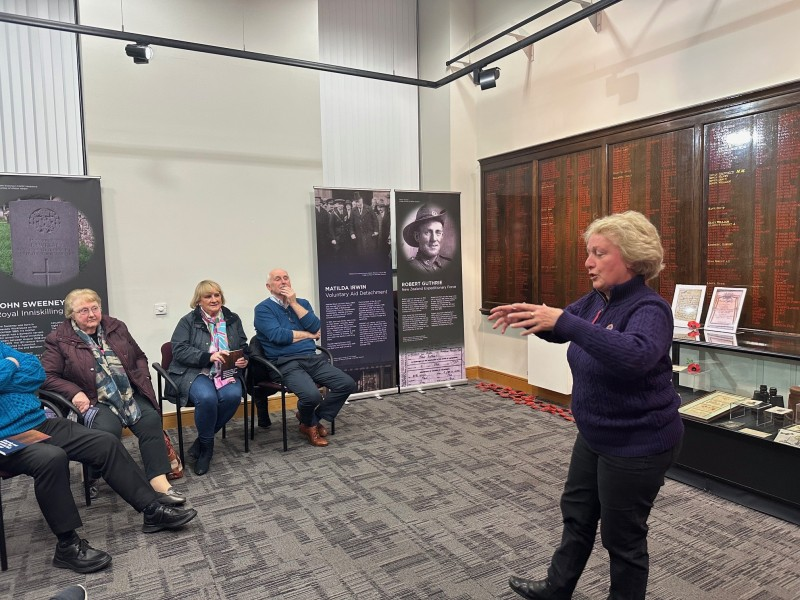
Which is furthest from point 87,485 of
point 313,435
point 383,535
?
point 383,535

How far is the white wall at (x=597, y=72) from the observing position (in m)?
3.30

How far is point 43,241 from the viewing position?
3.90m

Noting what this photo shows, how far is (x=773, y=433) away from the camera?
9.27ft

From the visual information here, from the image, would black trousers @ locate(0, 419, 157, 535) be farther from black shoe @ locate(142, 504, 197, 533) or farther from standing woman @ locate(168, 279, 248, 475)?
standing woman @ locate(168, 279, 248, 475)

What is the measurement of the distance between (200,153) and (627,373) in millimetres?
4205

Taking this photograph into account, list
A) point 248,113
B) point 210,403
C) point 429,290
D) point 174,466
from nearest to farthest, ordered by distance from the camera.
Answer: point 174,466 < point 210,403 < point 248,113 < point 429,290

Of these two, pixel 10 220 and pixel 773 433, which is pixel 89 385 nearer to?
pixel 10 220

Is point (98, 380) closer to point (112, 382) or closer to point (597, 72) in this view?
point (112, 382)

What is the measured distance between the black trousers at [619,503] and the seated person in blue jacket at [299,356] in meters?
2.44

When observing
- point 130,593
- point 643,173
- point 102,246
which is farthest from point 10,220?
point 643,173

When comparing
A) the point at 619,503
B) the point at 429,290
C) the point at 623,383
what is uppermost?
the point at 429,290

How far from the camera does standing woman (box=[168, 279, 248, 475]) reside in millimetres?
3494

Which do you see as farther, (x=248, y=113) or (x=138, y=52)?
(x=248, y=113)

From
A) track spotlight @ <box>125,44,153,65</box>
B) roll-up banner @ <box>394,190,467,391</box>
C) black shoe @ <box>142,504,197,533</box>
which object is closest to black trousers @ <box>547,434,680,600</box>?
black shoe @ <box>142,504,197,533</box>
